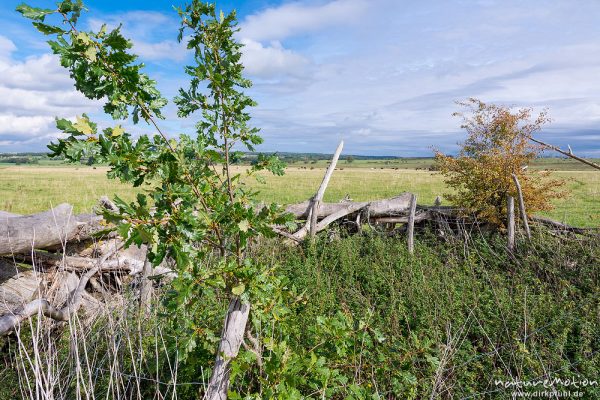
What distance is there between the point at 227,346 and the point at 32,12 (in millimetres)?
2092

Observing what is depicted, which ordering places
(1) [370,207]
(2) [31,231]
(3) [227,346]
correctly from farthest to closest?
1. (1) [370,207]
2. (2) [31,231]
3. (3) [227,346]

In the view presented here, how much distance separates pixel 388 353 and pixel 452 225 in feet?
22.0

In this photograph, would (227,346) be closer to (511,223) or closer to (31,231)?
(31,231)

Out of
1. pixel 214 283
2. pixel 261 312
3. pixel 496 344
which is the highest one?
pixel 214 283

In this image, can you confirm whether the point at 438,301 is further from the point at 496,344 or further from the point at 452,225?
the point at 452,225

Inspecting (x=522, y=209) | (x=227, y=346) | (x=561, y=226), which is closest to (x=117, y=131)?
(x=227, y=346)

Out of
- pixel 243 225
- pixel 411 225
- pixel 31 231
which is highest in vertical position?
pixel 243 225

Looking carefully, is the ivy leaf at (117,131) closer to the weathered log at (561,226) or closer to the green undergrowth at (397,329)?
the green undergrowth at (397,329)

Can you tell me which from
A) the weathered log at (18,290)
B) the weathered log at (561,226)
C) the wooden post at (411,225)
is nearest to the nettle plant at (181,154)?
the weathered log at (18,290)

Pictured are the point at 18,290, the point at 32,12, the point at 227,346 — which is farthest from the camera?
the point at 18,290

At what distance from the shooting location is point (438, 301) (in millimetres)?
5738

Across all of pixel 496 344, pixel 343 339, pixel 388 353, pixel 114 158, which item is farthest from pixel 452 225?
pixel 114 158

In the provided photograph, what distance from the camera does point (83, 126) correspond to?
183 centimetres

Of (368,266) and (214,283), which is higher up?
(214,283)
